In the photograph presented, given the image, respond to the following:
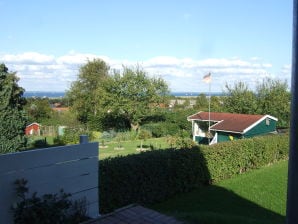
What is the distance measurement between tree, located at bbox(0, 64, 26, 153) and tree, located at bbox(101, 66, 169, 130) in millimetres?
19108

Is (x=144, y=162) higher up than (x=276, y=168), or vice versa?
(x=144, y=162)

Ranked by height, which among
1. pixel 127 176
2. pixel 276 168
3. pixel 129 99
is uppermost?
pixel 129 99

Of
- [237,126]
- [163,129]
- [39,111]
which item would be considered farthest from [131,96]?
[237,126]

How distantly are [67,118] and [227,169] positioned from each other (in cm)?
3358

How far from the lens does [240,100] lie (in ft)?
113

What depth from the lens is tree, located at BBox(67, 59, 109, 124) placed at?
151ft

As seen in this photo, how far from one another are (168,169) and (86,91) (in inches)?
1460

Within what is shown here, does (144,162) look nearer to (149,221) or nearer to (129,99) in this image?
(149,221)

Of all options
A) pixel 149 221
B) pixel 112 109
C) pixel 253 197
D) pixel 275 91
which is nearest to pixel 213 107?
pixel 275 91

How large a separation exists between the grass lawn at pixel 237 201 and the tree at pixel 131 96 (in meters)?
26.2

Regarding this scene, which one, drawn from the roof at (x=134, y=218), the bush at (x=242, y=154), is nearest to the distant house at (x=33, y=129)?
the bush at (x=242, y=154)

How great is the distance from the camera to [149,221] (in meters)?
6.08

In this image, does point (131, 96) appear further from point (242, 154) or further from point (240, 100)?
point (242, 154)

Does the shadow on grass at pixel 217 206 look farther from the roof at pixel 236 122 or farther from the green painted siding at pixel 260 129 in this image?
the green painted siding at pixel 260 129
